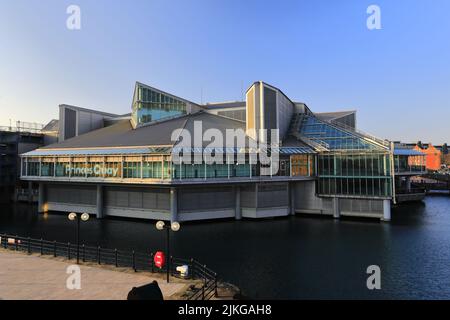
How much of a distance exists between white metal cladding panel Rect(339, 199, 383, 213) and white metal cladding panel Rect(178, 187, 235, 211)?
703 inches

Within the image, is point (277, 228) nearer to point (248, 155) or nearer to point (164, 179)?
point (248, 155)

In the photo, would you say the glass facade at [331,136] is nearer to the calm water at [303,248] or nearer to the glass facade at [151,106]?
the calm water at [303,248]

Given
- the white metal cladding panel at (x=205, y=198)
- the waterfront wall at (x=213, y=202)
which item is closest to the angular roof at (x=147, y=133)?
the waterfront wall at (x=213, y=202)

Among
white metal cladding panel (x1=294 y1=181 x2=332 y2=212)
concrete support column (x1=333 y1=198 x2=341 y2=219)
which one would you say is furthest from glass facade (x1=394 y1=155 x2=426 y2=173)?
Answer: white metal cladding panel (x1=294 y1=181 x2=332 y2=212)

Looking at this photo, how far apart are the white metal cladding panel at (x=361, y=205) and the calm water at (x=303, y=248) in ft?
7.11

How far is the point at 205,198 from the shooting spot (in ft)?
156

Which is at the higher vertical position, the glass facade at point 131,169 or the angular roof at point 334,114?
the angular roof at point 334,114

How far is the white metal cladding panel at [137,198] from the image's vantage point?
46.9 m

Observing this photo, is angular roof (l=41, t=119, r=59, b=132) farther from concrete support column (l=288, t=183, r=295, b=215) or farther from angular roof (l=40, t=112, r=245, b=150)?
concrete support column (l=288, t=183, r=295, b=215)

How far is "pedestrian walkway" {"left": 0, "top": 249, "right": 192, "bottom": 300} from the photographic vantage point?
1712 centimetres

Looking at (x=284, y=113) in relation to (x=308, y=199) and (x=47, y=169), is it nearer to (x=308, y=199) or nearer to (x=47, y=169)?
(x=308, y=199)

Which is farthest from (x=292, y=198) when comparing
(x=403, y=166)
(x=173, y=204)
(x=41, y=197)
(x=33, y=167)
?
(x=33, y=167)

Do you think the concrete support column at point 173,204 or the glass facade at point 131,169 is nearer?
the concrete support column at point 173,204

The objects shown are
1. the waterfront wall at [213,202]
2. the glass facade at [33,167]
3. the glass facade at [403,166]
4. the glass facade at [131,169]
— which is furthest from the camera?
the glass facade at [403,166]
